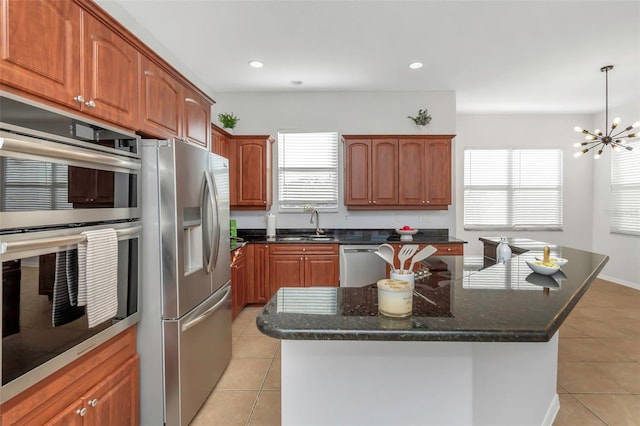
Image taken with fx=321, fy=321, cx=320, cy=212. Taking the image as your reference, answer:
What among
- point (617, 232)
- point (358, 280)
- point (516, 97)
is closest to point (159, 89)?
point (358, 280)

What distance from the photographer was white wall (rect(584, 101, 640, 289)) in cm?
520

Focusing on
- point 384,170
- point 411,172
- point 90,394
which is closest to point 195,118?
point 90,394

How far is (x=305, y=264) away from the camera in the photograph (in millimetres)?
4172

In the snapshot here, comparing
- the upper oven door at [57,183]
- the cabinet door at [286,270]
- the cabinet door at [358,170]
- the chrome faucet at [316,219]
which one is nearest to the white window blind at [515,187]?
the cabinet door at [358,170]

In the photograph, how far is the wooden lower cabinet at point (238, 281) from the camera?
370cm

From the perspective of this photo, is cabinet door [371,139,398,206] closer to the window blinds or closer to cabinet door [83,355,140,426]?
cabinet door [83,355,140,426]

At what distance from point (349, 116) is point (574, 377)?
153 inches

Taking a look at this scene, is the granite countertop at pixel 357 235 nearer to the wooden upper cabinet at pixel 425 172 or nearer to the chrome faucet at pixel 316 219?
the chrome faucet at pixel 316 219

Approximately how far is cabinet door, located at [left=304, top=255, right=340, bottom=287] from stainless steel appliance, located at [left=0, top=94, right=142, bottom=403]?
2.72m

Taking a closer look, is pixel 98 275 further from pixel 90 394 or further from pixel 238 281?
pixel 238 281

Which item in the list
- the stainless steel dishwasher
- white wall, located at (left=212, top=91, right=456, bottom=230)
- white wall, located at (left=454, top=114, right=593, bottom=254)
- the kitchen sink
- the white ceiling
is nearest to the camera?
the white ceiling

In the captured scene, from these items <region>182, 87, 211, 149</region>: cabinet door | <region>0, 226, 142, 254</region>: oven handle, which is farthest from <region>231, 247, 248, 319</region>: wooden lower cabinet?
<region>0, 226, 142, 254</region>: oven handle

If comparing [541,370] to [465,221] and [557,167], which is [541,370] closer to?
[465,221]

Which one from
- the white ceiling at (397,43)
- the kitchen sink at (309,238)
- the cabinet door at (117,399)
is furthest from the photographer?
the kitchen sink at (309,238)
